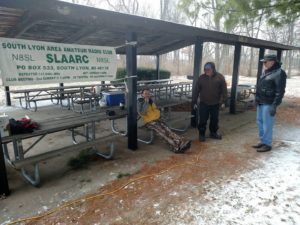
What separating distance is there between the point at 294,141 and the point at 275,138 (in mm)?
373

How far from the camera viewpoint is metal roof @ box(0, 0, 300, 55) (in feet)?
9.15

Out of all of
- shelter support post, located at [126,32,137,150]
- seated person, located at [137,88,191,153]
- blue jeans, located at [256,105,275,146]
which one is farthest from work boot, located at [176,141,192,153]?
blue jeans, located at [256,105,275,146]

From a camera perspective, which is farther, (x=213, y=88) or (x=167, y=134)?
(x=213, y=88)

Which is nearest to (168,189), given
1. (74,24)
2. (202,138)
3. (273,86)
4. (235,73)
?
(202,138)

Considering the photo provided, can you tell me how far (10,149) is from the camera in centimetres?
476

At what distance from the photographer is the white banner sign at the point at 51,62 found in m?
3.15

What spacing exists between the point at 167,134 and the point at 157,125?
0.27m

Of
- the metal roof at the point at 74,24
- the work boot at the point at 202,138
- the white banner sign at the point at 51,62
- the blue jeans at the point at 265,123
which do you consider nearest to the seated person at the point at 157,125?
the work boot at the point at 202,138

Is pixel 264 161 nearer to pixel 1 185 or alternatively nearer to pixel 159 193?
pixel 159 193

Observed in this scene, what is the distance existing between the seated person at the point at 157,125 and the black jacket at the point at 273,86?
162cm

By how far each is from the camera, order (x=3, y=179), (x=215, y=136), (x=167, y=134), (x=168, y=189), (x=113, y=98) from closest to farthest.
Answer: (x=3, y=179) → (x=168, y=189) → (x=167, y=134) → (x=215, y=136) → (x=113, y=98)

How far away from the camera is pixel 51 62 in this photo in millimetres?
3592

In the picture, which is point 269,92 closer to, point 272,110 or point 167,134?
point 272,110

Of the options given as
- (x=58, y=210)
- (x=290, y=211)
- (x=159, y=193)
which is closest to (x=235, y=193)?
(x=290, y=211)
